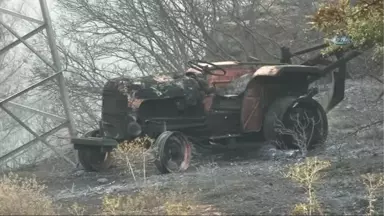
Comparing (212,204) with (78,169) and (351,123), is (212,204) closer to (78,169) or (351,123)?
(78,169)

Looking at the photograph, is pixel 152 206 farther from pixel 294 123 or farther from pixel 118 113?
pixel 294 123

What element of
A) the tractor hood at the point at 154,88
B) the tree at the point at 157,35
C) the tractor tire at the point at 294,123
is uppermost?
the tree at the point at 157,35

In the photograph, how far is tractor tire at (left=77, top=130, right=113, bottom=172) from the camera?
10805 millimetres

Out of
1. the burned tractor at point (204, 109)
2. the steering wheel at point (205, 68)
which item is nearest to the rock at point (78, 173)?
the burned tractor at point (204, 109)

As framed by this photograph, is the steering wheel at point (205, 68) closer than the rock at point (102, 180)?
No

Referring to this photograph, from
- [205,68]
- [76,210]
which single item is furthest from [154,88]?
[76,210]

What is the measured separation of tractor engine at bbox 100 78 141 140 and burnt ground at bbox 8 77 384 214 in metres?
0.61

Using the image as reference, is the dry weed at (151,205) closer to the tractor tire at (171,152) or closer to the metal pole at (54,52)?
the tractor tire at (171,152)

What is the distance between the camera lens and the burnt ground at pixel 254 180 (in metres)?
5.76

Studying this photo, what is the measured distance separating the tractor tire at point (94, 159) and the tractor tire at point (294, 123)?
2.55m

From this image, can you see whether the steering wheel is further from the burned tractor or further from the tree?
the tree

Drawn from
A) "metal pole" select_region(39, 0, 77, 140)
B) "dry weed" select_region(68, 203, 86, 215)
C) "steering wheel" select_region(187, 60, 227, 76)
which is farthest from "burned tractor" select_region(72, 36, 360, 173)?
"dry weed" select_region(68, 203, 86, 215)

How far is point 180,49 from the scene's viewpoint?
18938 mm

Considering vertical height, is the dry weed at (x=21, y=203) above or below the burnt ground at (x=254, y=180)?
above
